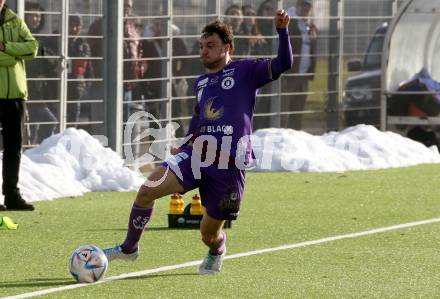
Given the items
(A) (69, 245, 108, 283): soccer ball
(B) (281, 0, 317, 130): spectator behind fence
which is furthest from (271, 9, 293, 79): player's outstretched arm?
(B) (281, 0, 317, 130): spectator behind fence

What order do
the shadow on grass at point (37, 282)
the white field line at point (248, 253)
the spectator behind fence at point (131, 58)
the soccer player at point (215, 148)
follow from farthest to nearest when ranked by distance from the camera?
the spectator behind fence at point (131, 58), the soccer player at point (215, 148), the shadow on grass at point (37, 282), the white field line at point (248, 253)

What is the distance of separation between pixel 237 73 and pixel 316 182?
8643mm

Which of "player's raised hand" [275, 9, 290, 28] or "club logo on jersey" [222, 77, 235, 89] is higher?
"player's raised hand" [275, 9, 290, 28]

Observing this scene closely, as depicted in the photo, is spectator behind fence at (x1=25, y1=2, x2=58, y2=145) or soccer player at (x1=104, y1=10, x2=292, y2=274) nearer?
soccer player at (x1=104, y1=10, x2=292, y2=274)

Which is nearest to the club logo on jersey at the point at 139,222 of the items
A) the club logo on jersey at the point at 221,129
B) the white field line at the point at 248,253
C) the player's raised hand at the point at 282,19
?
the white field line at the point at 248,253

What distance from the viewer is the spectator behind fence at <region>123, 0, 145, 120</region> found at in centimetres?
2058

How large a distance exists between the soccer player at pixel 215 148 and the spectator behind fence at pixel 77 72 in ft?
30.5

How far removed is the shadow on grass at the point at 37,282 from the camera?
10.1 m

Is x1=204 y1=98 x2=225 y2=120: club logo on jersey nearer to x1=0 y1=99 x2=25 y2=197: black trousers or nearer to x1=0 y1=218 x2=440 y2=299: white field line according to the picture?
x1=0 y1=218 x2=440 y2=299: white field line

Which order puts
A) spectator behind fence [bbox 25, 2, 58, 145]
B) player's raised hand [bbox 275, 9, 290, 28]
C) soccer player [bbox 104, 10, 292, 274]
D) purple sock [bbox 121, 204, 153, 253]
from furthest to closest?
spectator behind fence [bbox 25, 2, 58, 145] < purple sock [bbox 121, 204, 153, 253] < soccer player [bbox 104, 10, 292, 274] < player's raised hand [bbox 275, 9, 290, 28]

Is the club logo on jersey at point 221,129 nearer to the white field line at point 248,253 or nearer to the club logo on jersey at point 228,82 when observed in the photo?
the club logo on jersey at point 228,82

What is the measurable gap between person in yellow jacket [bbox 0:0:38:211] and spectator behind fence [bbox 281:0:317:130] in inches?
381

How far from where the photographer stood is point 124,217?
14.9 m

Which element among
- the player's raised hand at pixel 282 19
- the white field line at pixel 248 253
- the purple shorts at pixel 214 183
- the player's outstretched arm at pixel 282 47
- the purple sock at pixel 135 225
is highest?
the player's raised hand at pixel 282 19
